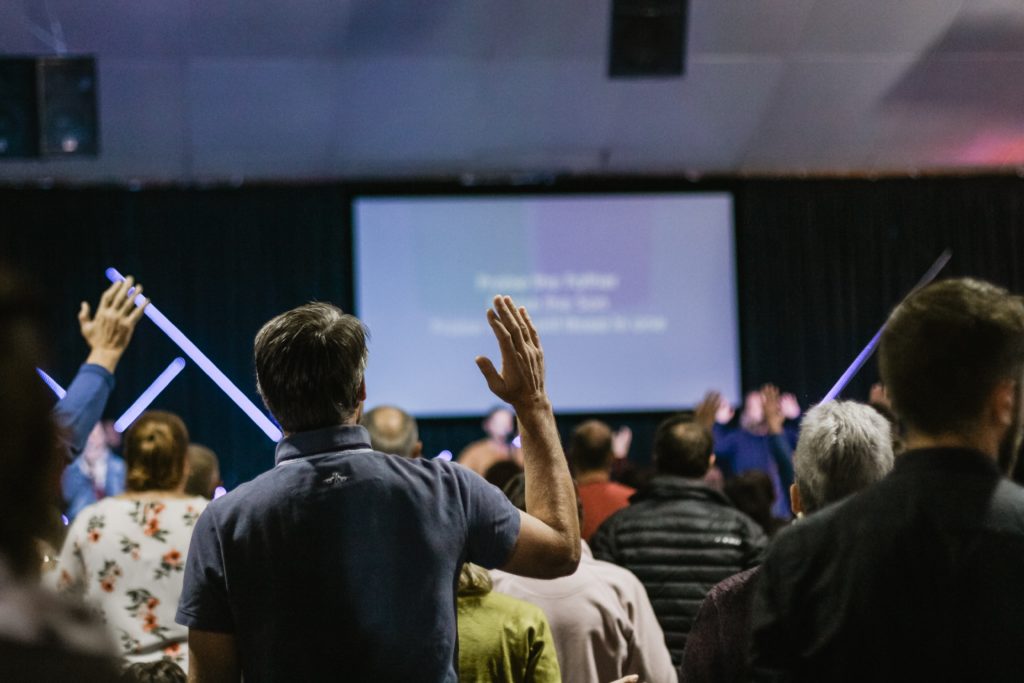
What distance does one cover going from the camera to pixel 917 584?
1.17 meters

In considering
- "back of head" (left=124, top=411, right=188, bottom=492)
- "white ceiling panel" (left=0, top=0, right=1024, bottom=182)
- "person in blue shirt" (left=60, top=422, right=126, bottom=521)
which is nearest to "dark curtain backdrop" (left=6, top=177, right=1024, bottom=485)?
"white ceiling panel" (left=0, top=0, right=1024, bottom=182)

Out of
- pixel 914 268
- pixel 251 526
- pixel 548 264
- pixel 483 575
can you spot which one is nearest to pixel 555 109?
pixel 548 264

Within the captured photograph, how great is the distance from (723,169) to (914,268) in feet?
5.11

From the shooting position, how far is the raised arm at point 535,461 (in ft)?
4.97

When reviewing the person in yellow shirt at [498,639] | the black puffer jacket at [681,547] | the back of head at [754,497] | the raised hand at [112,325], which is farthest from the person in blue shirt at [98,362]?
the back of head at [754,497]

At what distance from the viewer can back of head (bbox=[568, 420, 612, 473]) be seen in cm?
343

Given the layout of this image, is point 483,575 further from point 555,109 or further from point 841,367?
point 841,367

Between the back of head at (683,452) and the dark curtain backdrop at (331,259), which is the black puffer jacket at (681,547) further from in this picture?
the dark curtain backdrop at (331,259)

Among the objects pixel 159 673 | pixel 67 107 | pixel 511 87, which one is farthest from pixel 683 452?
pixel 511 87

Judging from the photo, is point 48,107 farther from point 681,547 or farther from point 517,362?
point 517,362

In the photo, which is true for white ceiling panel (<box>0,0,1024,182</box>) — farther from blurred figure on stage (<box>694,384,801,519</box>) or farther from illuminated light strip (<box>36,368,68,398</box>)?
illuminated light strip (<box>36,368,68,398</box>)

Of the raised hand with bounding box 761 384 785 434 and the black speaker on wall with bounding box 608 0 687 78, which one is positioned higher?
the black speaker on wall with bounding box 608 0 687 78

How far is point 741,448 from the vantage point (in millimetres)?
6809

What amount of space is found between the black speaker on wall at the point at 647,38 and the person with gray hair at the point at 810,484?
447cm
